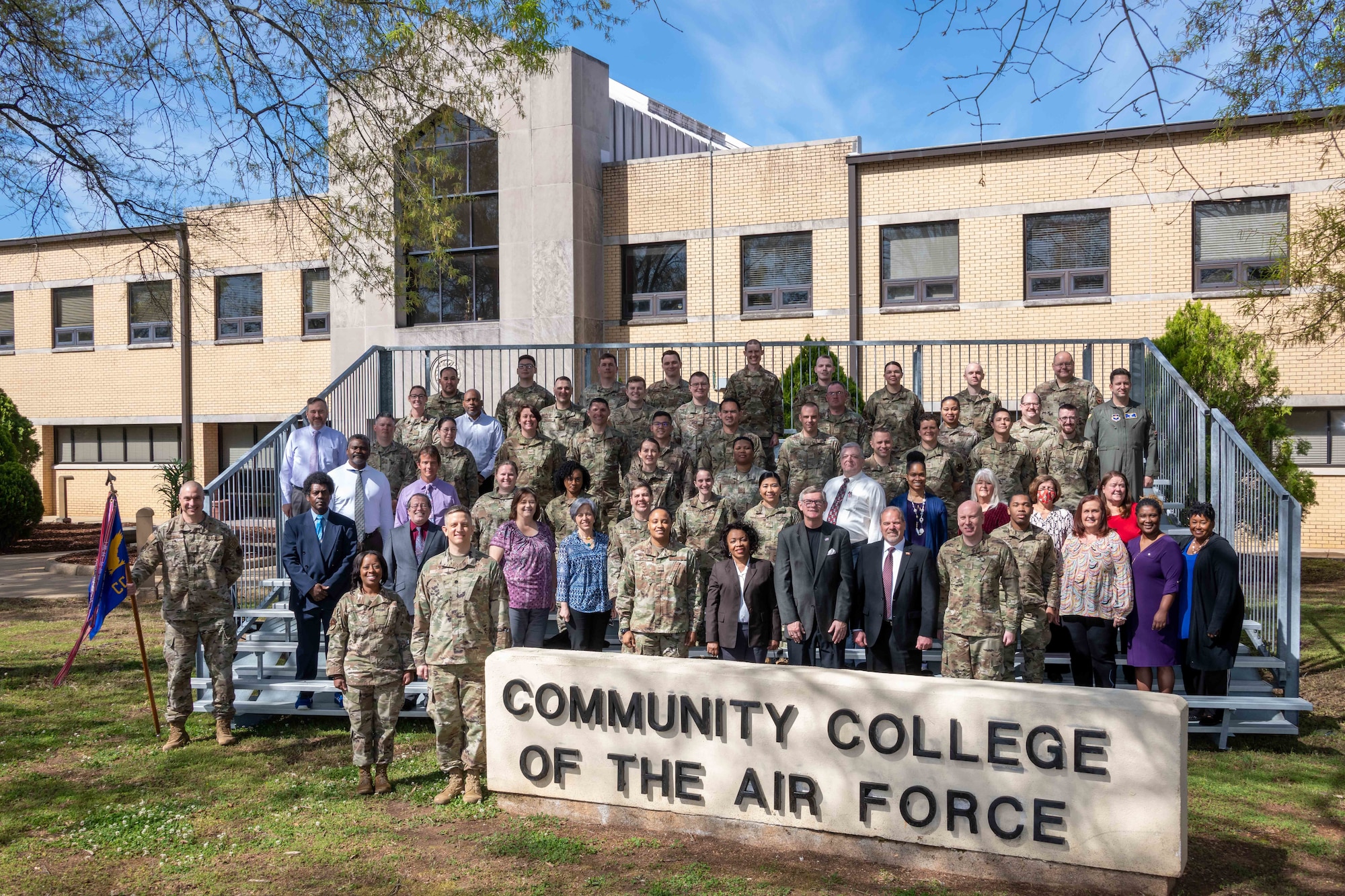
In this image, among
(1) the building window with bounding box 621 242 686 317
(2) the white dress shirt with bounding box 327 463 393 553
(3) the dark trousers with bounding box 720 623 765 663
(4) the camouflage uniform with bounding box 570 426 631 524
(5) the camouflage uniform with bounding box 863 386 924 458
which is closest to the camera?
(3) the dark trousers with bounding box 720 623 765 663

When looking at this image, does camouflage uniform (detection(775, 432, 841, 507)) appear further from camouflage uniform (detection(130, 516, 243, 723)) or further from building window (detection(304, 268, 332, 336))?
building window (detection(304, 268, 332, 336))

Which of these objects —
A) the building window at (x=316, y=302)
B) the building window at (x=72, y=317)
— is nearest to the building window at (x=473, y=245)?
the building window at (x=316, y=302)

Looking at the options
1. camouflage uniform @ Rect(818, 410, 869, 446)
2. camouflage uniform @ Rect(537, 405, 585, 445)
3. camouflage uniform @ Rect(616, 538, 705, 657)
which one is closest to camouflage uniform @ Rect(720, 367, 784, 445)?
camouflage uniform @ Rect(818, 410, 869, 446)

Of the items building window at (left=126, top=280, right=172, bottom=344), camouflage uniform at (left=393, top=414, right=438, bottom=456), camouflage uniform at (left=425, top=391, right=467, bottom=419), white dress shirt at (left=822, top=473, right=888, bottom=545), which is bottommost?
white dress shirt at (left=822, top=473, right=888, bottom=545)

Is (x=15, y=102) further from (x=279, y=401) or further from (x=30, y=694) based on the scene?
(x=279, y=401)

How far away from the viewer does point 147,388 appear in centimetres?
2917

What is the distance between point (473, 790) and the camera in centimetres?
747

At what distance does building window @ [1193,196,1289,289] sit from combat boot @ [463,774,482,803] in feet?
52.7

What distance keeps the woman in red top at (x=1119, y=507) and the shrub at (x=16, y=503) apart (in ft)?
72.2

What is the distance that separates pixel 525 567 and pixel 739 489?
6.83 feet

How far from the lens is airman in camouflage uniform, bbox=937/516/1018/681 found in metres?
7.88

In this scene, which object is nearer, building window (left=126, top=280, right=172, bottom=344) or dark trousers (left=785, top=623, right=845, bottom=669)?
dark trousers (left=785, top=623, right=845, bottom=669)

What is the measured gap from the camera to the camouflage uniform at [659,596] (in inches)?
320

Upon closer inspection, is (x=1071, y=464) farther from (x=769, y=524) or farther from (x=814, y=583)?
(x=814, y=583)
